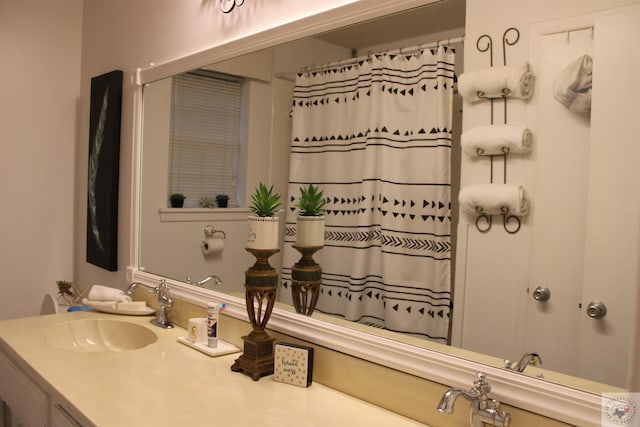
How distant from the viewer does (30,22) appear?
263 centimetres

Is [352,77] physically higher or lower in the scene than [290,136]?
higher

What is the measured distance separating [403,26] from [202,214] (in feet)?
3.52

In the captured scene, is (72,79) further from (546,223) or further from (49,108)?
(546,223)

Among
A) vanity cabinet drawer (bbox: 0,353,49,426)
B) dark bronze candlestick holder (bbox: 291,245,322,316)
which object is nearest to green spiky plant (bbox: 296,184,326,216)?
dark bronze candlestick holder (bbox: 291,245,322,316)

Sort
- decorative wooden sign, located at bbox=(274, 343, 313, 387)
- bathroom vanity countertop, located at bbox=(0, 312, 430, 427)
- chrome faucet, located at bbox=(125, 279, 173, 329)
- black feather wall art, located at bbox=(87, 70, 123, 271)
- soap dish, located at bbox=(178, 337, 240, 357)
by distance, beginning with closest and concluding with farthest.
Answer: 1. bathroom vanity countertop, located at bbox=(0, 312, 430, 427)
2. decorative wooden sign, located at bbox=(274, 343, 313, 387)
3. soap dish, located at bbox=(178, 337, 240, 357)
4. chrome faucet, located at bbox=(125, 279, 173, 329)
5. black feather wall art, located at bbox=(87, 70, 123, 271)

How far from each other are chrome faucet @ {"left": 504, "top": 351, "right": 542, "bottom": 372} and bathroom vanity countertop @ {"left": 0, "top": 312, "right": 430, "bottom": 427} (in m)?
0.27

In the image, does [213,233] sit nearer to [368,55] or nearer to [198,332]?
[198,332]

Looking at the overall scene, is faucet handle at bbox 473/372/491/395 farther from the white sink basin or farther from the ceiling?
the white sink basin

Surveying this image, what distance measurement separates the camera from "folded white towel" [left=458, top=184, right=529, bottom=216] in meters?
1.08

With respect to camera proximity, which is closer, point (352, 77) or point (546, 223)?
point (546, 223)

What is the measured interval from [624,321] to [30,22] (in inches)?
115

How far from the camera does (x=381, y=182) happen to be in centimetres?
134

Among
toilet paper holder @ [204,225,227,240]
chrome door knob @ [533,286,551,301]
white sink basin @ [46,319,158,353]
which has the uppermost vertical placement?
toilet paper holder @ [204,225,227,240]

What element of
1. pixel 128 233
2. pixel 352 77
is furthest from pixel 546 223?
pixel 128 233
